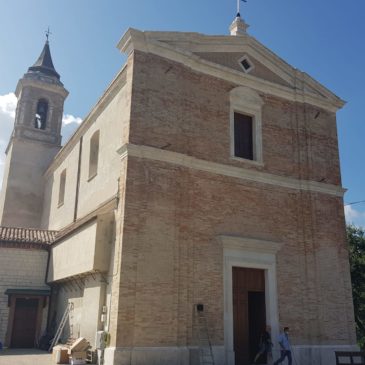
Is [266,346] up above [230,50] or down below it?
below

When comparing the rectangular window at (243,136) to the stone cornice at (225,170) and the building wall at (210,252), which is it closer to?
the stone cornice at (225,170)

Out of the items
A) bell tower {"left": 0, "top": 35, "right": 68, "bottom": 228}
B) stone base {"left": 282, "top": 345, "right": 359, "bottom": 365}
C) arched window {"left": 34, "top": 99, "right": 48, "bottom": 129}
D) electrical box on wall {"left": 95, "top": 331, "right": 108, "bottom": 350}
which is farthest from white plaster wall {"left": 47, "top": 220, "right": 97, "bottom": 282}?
arched window {"left": 34, "top": 99, "right": 48, "bottom": 129}

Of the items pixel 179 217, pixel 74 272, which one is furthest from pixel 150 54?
pixel 74 272

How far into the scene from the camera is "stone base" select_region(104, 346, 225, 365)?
11.3 metres

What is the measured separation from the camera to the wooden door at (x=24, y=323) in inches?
701

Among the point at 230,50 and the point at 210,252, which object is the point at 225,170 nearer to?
the point at 210,252

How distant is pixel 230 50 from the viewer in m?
16.6

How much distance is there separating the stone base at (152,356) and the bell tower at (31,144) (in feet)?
57.0

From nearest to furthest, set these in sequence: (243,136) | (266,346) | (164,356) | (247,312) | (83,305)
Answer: (164,356) < (266,346) < (247,312) < (83,305) < (243,136)

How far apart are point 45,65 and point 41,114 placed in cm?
396

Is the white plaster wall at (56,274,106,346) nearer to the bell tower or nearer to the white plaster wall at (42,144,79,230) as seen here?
the white plaster wall at (42,144,79,230)

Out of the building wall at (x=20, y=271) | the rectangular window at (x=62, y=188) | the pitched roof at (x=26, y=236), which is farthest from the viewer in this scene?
the rectangular window at (x=62, y=188)

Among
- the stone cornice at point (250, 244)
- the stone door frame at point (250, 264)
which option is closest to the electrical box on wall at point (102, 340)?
the stone door frame at point (250, 264)

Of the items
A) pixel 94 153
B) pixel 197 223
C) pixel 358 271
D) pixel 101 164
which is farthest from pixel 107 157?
pixel 358 271
